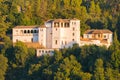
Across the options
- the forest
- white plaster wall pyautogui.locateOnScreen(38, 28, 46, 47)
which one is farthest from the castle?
the forest

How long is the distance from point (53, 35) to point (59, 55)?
3882 mm

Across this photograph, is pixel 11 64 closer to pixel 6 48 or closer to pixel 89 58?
pixel 6 48

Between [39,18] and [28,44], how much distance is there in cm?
775

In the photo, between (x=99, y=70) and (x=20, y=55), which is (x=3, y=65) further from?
(x=99, y=70)

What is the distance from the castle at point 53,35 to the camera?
6556 centimetres

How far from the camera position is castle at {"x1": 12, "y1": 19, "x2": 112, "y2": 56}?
65.6 metres

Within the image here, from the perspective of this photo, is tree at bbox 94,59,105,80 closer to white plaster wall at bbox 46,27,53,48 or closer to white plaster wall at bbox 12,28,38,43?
white plaster wall at bbox 46,27,53,48

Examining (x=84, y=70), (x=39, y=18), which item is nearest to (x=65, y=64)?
(x=84, y=70)

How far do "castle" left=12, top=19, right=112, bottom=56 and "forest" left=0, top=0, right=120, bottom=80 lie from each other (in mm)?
1177

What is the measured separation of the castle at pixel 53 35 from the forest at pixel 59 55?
118cm

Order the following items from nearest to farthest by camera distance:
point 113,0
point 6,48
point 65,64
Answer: point 65,64, point 6,48, point 113,0

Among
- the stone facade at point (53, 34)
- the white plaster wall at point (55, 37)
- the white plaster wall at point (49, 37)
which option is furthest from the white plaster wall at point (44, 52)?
the white plaster wall at point (49, 37)

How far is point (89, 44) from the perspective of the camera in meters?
64.8

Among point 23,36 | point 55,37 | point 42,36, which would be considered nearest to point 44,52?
point 55,37
